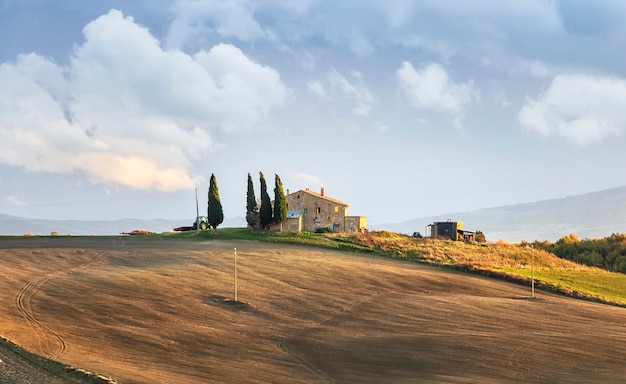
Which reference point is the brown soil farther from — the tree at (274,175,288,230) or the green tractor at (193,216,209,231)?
the green tractor at (193,216,209,231)

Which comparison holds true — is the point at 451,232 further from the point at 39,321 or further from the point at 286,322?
the point at 39,321

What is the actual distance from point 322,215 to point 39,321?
57.8 m

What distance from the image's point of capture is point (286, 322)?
3622 centimetres

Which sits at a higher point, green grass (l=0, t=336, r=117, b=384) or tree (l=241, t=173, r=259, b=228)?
tree (l=241, t=173, r=259, b=228)

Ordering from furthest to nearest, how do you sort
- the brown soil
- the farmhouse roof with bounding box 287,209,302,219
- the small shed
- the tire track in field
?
the small shed → the farmhouse roof with bounding box 287,209,302,219 → the tire track in field → the brown soil

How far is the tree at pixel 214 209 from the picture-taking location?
279ft

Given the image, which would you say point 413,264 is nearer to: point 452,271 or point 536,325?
point 452,271

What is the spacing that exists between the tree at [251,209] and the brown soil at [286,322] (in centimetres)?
2336

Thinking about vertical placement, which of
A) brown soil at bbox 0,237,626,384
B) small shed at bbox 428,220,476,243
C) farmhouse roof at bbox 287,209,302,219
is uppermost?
farmhouse roof at bbox 287,209,302,219

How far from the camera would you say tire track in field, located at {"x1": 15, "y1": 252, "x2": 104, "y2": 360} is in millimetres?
27344

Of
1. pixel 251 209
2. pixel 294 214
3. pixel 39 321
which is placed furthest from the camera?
pixel 294 214

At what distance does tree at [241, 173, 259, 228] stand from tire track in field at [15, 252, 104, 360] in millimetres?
34821

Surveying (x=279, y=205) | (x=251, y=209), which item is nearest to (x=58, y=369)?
(x=279, y=205)

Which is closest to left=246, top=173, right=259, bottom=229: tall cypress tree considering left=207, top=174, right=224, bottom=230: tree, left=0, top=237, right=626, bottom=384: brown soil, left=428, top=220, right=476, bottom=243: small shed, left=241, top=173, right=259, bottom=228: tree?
left=241, top=173, right=259, bottom=228: tree
